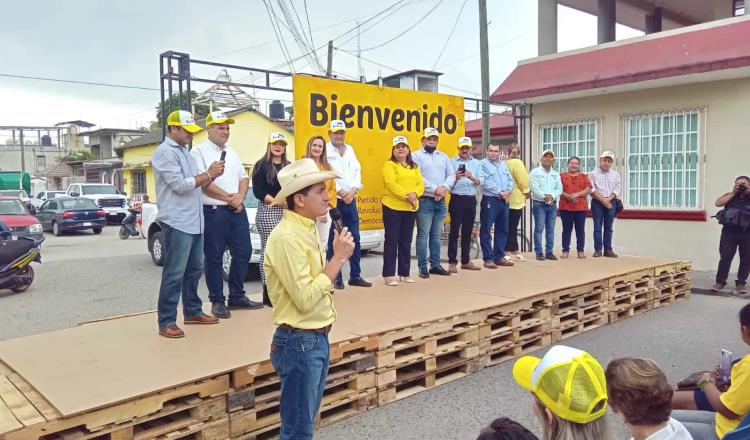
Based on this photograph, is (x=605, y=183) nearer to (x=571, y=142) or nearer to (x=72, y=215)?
(x=571, y=142)

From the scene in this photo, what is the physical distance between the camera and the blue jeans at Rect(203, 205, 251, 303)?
5.13 metres

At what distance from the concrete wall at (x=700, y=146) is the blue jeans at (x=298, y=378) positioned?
1014cm

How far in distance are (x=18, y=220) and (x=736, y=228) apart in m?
16.3

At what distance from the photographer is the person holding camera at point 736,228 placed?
8398 millimetres

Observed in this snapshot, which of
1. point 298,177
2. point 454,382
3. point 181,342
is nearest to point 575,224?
point 454,382

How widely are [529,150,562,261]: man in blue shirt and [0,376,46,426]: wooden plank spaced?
728 centimetres

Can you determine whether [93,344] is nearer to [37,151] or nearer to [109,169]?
[109,169]

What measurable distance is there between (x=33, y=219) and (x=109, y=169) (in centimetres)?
2932

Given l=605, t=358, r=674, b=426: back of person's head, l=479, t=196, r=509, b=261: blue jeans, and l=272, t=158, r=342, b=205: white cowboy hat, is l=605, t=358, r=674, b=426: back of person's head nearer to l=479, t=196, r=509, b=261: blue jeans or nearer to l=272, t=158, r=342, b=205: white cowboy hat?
l=272, t=158, r=342, b=205: white cowboy hat

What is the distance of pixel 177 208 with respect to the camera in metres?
4.52

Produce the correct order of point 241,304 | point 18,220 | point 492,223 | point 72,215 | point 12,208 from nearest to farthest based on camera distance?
1. point 241,304
2. point 492,223
3. point 18,220
4. point 12,208
5. point 72,215

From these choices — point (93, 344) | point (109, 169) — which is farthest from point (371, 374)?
point (109, 169)

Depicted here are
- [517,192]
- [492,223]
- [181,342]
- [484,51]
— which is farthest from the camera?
[484,51]

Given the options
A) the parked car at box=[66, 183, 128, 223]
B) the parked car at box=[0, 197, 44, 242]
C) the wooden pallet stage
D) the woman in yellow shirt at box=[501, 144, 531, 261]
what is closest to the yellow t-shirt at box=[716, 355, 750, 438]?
the wooden pallet stage
